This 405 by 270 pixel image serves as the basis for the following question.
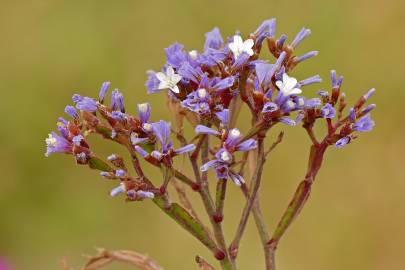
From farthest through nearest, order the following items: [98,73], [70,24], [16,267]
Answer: [70,24] → [98,73] → [16,267]

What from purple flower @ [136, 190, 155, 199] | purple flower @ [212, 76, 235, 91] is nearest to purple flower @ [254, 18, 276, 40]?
purple flower @ [212, 76, 235, 91]

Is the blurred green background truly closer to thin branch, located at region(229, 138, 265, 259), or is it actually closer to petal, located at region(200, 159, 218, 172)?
thin branch, located at region(229, 138, 265, 259)

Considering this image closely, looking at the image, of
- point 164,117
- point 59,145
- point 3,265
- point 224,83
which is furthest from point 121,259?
point 164,117

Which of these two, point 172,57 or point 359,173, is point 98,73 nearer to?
point 359,173

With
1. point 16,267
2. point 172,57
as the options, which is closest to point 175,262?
point 16,267

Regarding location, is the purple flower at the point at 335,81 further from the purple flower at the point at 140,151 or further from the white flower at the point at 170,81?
the purple flower at the point at 140,151

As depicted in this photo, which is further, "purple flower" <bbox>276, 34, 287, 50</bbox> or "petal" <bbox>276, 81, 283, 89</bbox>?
"purple flower" <bbox>276, 34, 287, 50</bbox>
